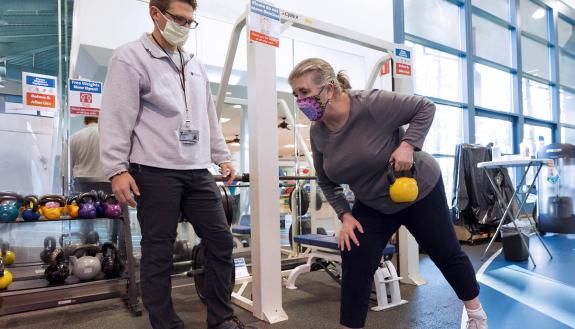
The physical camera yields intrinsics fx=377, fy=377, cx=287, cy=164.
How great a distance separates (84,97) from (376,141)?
2.59 meters

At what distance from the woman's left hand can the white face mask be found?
0.93m

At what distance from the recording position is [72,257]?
2.63 meters

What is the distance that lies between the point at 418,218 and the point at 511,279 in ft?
6.89

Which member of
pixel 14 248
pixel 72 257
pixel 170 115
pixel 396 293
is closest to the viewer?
pixel 170 115

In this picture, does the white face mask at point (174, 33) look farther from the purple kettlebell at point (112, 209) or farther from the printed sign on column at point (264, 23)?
the purple kettlebell at point (112, 209)

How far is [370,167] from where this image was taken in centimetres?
134

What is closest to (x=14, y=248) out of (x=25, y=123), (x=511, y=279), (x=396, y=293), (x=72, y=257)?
(x=25, y=123)

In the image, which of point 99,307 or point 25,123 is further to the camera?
point 25,123

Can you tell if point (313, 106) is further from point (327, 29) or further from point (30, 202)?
point (30, 202)

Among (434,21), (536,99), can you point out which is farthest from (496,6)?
(536,99)

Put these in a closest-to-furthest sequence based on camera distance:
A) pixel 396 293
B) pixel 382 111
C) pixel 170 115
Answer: pixel 382 111 → pixel 170 115 → pixel 396 293

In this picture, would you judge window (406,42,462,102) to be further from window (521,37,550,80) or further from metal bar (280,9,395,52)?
metal bar (280,9,395,52)

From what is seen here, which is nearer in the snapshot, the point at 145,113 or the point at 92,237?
the point at 145,113

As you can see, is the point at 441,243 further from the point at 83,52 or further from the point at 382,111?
the point at 83,52
